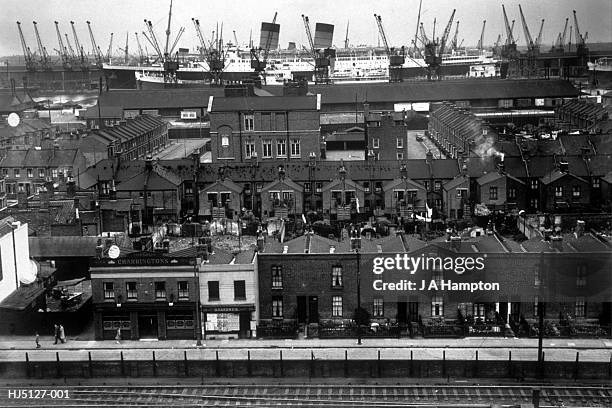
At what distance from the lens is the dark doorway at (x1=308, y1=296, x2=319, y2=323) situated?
2111 cm

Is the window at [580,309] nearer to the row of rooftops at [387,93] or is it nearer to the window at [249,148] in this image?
the window at [249,148]

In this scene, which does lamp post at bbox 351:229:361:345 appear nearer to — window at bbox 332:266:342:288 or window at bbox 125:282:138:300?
window at bbox 332:266:342:288

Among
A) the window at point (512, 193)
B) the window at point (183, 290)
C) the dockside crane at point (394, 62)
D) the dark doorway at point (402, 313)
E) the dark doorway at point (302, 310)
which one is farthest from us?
the dockside crane at point (394, 62)

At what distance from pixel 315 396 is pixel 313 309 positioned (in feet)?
12.6

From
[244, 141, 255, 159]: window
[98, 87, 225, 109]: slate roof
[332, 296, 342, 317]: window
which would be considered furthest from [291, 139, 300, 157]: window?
[332, 296, 342, 317]: window

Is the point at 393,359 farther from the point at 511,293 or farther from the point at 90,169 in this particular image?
the point at 90,169

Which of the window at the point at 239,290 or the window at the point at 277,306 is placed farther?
the window at the point at 277,306

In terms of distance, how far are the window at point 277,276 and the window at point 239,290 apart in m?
0.83

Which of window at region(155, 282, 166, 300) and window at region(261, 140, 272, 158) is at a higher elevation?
window at region(261, 140, 272, 158)

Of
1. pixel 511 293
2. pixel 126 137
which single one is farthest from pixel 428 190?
pixel 126 137

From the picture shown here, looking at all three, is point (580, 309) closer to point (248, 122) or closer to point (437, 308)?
point (437, 308)

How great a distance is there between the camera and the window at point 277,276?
21.0 meters

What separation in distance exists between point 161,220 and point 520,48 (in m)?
77.9

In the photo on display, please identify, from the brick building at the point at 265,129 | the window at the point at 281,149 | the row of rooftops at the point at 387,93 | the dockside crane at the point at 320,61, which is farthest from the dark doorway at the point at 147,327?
the dockside crane at the point at 320,61
